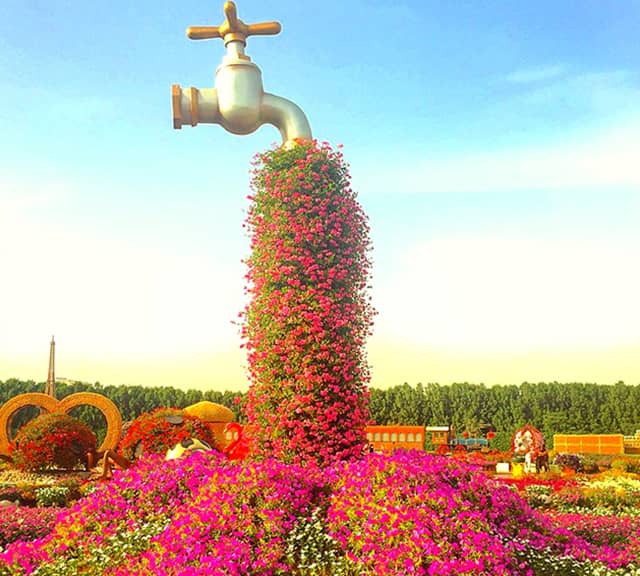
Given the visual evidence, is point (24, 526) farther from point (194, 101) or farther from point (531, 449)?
point (531, 449)

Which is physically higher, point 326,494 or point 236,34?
point 236,34

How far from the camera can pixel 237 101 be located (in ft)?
30.3

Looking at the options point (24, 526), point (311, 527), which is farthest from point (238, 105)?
point (311, 527)

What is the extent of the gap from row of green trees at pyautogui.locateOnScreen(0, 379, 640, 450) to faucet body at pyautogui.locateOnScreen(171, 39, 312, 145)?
618 inches

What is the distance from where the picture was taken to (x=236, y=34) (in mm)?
9625

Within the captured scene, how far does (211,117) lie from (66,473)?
9991 millimetres

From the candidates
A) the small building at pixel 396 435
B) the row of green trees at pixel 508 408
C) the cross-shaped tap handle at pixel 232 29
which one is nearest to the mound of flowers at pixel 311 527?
the cross-shaped tap handle at pixel 232 29

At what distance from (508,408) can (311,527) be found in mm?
19885

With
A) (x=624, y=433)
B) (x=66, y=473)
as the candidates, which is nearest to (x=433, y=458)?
(x=66, y=473)

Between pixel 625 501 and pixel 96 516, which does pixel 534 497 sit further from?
pixel 96 516

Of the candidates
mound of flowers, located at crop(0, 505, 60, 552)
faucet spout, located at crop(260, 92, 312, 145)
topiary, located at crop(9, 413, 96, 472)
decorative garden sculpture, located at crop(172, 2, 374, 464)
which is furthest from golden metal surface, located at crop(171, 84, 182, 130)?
topiary, located at crop(9, 413, 96, 472)

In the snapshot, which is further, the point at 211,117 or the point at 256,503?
the point at 211,117

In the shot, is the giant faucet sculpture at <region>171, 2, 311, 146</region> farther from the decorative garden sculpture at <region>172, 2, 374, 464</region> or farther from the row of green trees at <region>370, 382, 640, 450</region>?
the row of green trees at <region>370, 382, 640, 450</region>

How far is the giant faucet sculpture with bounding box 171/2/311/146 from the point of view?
9.28m
